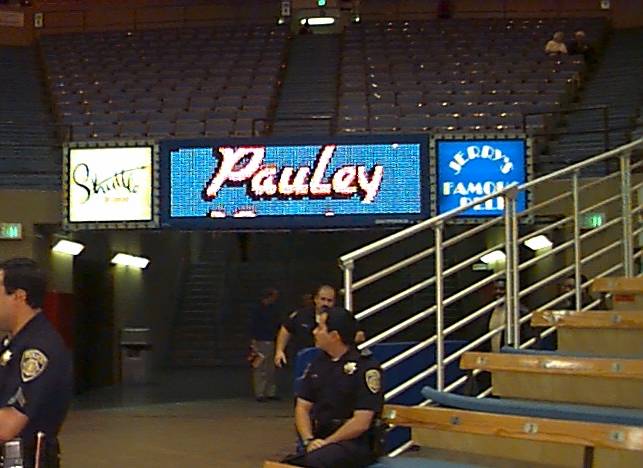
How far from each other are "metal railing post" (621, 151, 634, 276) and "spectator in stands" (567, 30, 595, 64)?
42.0ft

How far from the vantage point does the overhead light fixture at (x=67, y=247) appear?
15141 millimetres

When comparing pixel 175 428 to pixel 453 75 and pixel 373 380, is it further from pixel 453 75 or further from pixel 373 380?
pixel 453 75

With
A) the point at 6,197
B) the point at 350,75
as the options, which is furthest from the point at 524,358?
the point at 350,75

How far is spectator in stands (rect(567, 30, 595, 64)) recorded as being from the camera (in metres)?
19.9

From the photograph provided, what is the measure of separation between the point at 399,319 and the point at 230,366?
3364mm

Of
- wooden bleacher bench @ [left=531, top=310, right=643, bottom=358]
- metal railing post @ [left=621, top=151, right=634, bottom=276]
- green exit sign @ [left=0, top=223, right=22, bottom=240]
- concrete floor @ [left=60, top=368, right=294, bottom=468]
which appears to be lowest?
concrete floor @ [left=60, top=368, right=294, bottom=468]

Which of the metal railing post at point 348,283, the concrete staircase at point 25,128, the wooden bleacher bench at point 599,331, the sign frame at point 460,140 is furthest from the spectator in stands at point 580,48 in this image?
the metal railing post at point 348,283

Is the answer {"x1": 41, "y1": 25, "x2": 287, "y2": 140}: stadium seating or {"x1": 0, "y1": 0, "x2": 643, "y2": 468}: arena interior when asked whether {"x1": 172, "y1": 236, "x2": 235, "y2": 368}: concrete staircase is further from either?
{"x1": 41, "y1": 25, "x2": 287, "y2": 140}: stadium seating

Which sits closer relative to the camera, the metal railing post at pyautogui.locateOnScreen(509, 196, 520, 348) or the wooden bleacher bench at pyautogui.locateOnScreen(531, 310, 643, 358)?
the wooden bleacher bench at pyautogui.locateOnScreen(531, 310, 643, 358)

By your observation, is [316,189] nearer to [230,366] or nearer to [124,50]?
[230,366]

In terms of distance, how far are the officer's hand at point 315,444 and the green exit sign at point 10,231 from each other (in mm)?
9101

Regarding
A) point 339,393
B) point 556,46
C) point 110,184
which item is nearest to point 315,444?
point 339,393

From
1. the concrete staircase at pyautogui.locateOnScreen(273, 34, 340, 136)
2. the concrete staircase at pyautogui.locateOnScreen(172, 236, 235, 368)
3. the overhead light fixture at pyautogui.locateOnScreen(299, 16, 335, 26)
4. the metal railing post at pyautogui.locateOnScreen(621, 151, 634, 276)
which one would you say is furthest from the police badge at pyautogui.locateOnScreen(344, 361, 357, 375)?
the overhead light fixture at pyautogui.locateOnScreen(299, 16, 335, 26)

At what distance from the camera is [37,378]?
154 inches
